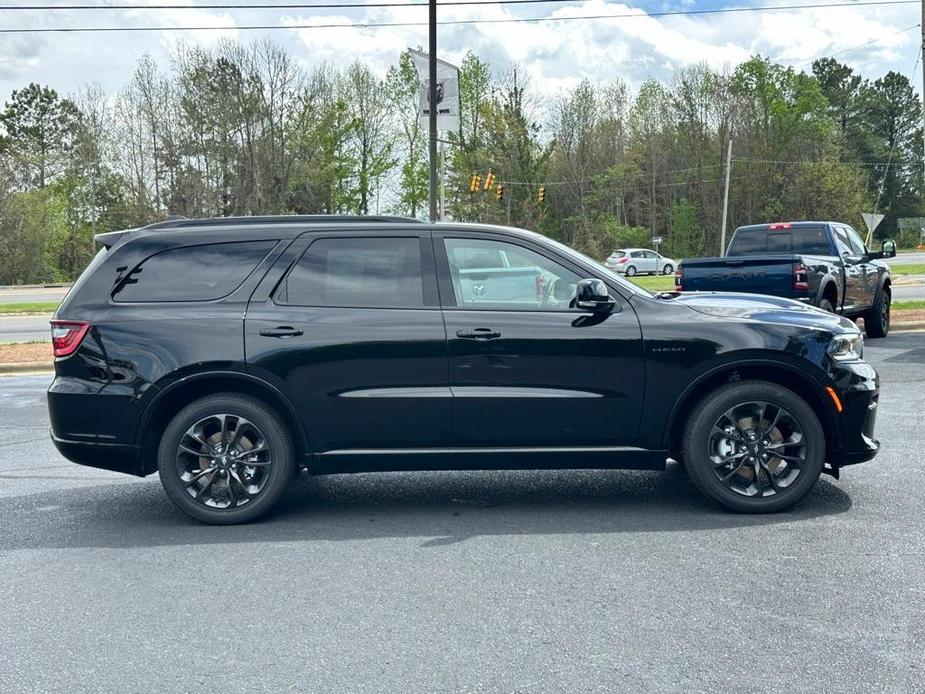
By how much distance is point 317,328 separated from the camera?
5590mm

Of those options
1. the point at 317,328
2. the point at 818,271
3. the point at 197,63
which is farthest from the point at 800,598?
the point at 197,63

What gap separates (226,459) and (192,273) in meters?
1.16

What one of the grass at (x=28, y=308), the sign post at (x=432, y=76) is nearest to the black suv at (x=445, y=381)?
the sign post at (x=432, y=76)

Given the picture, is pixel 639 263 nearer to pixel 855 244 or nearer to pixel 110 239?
pixel 855 244

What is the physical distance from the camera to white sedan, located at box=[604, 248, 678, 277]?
2032 inches

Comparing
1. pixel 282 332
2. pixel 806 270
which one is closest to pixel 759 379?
pixel 282 332

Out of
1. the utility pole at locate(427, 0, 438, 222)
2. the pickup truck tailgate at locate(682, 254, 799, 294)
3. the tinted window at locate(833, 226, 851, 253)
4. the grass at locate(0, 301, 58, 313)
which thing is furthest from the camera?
the grass at locate(0, 301, 58, 313)

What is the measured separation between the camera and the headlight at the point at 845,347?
221 inches

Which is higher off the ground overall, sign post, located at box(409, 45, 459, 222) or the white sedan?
sign post, located at box(409, 45, 459, 222)

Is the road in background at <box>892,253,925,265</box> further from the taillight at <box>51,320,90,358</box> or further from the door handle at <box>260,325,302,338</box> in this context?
the taillight at <box>51,320,90,358</box>

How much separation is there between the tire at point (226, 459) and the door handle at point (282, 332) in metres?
0.42

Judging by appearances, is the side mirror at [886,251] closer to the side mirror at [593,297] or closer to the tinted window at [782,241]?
the tinted window at [782,241]

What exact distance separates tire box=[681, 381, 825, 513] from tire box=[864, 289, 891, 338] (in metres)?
10.5

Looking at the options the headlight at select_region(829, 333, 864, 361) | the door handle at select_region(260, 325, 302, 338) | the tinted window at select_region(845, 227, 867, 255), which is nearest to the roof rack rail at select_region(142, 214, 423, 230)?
the door handle at select_region(260, 325, 302, 338)
